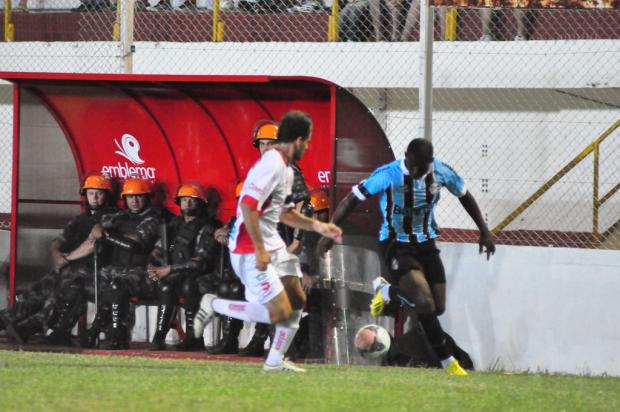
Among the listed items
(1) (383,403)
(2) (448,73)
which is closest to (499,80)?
(2) (448,73)

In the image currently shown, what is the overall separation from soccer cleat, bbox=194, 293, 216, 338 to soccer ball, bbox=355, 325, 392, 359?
51.1 inches

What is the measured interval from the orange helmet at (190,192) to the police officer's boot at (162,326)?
101cm

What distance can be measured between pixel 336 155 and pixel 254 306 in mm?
2466

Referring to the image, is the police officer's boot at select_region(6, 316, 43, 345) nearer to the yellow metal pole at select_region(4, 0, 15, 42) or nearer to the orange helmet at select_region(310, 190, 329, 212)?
the orange helmet at select_region(310, 190, 329, 212)

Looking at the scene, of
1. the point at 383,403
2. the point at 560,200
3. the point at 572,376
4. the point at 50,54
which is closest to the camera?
the point at 383,403

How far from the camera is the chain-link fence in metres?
13.8

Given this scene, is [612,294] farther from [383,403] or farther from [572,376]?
[383,403]

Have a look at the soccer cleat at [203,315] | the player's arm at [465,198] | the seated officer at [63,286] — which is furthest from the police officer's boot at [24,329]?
the player's arm at [465,198]

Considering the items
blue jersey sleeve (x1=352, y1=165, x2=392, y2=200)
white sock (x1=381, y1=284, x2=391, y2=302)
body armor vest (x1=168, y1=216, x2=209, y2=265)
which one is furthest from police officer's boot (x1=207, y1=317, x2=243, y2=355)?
blue jersey sleeve (x1=352, y1=165, x2=392, y2=200)

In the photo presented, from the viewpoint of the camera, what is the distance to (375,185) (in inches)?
412

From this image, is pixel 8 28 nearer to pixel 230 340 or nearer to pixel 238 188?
pixel 238 188

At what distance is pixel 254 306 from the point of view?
929 centimetres

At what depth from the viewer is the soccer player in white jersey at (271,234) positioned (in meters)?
8.88

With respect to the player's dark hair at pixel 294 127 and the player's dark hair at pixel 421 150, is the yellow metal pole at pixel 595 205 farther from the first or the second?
the player's dark hair at pixel 294 127
